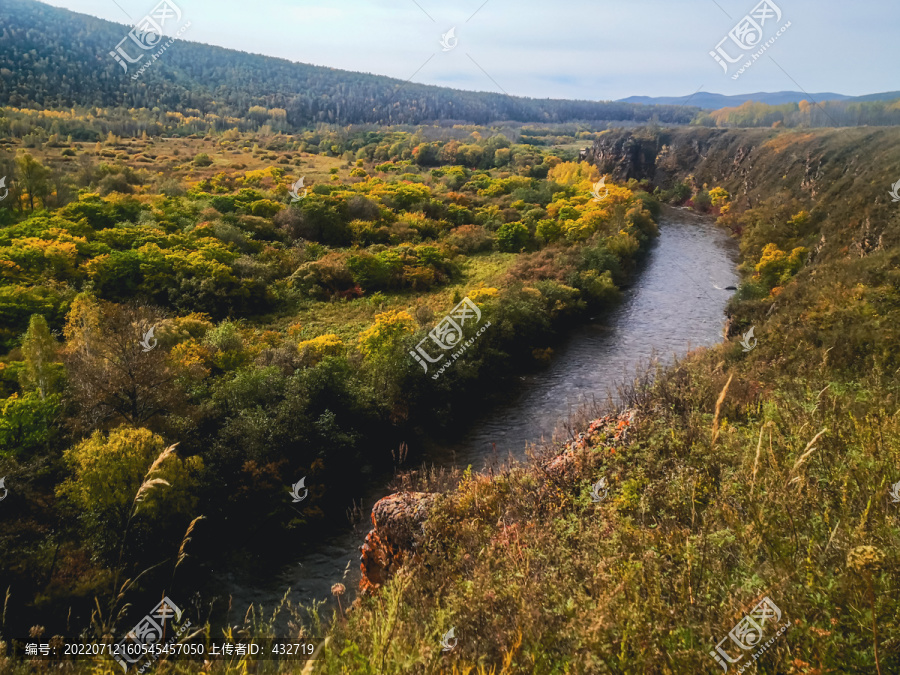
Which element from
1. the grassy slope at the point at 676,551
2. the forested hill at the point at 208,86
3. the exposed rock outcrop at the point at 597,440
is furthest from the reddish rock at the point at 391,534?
the forested hill at the point at 208,86

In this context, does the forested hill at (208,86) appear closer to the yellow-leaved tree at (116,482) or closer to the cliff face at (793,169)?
the cliff face at (793,169)

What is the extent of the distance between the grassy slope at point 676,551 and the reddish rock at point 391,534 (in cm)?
55

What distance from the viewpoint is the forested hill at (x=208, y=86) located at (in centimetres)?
8275

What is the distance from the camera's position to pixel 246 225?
31016 millimetres

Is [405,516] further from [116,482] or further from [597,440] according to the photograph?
[116,482]

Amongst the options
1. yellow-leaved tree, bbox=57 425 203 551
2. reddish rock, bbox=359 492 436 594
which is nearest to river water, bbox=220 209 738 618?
reddish rock, bbox=359 492 436 594

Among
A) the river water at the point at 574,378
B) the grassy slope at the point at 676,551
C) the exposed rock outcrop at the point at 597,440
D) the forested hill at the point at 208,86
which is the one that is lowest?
the river water at the point at 574,378

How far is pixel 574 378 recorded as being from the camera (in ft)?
63.8

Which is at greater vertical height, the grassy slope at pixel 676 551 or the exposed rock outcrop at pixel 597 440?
the grassy slope at pixel 676 551

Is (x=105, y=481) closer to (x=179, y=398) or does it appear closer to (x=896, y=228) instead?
(x=179, y=398)

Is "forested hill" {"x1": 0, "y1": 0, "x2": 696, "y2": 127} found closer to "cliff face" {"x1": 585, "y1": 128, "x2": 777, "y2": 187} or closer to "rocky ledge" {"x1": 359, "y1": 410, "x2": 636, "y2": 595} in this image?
"cliff face" {"x1": 585, "y1": 128, "x2": 777, "y2": 187}

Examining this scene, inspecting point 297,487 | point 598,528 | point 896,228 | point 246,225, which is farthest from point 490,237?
point 598,528

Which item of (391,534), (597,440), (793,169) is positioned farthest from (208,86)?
(597,440)

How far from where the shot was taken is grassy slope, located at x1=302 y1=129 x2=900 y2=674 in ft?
9.86
